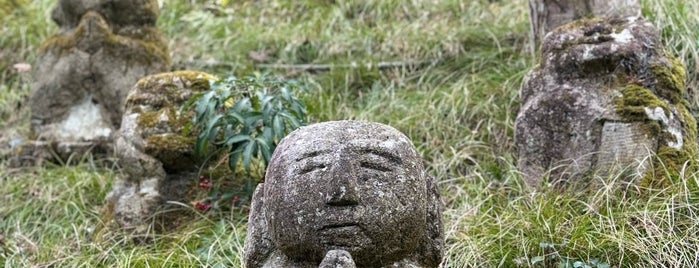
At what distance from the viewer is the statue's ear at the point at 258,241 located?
2904 millimetres

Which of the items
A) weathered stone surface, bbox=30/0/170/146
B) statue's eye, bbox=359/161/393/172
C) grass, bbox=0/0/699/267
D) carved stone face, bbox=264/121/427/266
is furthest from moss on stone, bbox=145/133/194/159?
statue's eye, bbox=359/161/393/172

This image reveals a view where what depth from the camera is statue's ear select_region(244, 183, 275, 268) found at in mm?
2904

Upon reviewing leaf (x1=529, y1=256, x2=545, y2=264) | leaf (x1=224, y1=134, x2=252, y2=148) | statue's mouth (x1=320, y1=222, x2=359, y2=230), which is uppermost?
statue's mouth (x1=320, y1=222, x2=359, y2=230)

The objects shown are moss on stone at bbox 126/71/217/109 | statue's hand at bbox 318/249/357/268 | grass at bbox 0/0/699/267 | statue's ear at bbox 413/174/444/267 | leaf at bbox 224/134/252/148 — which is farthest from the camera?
moss on stone at bbox 126/71/217/109

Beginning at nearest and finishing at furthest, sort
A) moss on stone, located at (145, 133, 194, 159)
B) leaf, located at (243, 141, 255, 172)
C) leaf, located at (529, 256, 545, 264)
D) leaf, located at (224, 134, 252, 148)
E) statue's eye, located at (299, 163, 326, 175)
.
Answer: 1. statue's eye, located at (299, 163, 326, 175)
2. leaf, located at (529, 256, 545, 264)
3. leaf, located at (243, 141, 255, 172)
4. leaf, located at (224, 134, 252, 148)
5. moss on stone, located at (145, 133, 194, 159)

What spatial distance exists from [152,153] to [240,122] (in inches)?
18.7

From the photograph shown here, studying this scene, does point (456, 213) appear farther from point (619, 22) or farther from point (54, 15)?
point (54, 15)

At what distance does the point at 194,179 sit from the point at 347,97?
6.27 feet

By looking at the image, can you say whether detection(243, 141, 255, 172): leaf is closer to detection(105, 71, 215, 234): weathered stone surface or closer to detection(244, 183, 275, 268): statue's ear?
detection(105, 71, 215, 234): weathered stone surface

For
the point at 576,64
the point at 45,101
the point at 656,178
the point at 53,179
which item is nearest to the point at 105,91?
the point at 45,101

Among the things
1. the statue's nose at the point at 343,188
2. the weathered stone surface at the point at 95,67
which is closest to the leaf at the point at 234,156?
the statue's nose at the point at 343,188

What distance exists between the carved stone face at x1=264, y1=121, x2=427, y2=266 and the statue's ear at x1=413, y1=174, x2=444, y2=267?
0.05m

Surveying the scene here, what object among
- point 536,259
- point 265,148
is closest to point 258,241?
point 536,259

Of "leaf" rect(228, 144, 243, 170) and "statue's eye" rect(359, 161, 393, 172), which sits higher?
"statue's eye" rect(359, 161, 393, 172)
